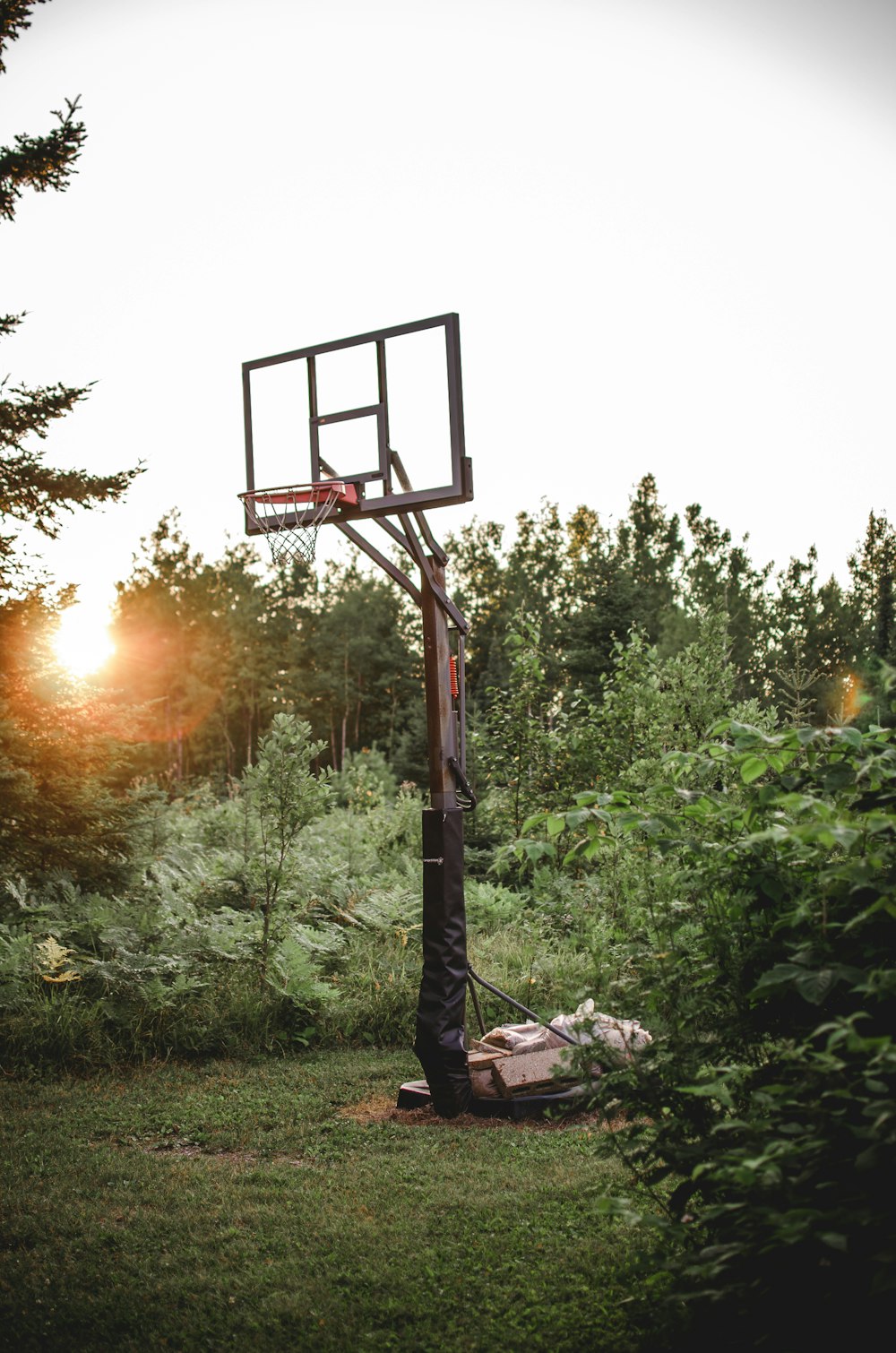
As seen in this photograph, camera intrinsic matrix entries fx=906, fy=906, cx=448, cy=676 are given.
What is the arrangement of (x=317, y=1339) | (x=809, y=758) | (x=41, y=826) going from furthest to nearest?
(x=41, y=826)
(x=317, y=1339)
(x=809, y=758)

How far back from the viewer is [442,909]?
211 inches

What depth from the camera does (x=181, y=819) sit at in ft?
43.6

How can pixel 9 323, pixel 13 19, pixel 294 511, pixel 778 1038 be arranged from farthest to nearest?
pixel 13 19 → pixel 9 323 → pixel 294 511 → pixel 778 1038

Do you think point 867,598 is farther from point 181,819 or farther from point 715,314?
point 181,819

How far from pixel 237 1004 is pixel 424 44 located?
1200 cm

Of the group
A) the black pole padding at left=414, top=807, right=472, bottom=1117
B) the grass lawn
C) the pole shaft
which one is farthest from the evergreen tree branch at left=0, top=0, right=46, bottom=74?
the grass lawn

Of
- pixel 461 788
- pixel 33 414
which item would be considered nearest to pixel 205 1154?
pixel 461 788

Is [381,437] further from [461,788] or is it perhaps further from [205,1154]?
[205,1154]

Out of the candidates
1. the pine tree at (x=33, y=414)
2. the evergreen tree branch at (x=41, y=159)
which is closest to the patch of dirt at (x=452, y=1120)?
the pine tree at (x=33, y=414)

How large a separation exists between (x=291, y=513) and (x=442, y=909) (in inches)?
110

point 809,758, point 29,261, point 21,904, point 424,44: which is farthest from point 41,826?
point 424,44

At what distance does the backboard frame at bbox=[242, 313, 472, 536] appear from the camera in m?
5.53

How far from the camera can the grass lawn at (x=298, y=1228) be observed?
2902mm

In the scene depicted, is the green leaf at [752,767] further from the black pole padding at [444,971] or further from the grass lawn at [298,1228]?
the black pole padding at [444,971]
